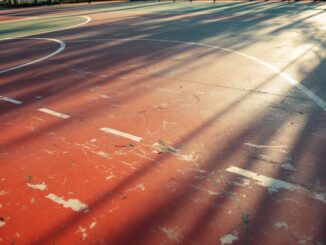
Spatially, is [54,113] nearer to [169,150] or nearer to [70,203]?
[169,150]

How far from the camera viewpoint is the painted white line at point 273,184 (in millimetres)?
3508

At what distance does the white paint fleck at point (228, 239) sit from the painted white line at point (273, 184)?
0.86 metres

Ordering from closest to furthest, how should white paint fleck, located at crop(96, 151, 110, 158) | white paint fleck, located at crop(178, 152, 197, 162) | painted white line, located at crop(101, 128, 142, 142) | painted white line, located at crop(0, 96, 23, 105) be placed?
white paint fleck, located at crop(178, 152, 197, 162) → white paint fleck, located at crop(96, 151, 110, 158) → painted white line, located at crop(101, 128, 142, 142) → painted white line, located at crop(0, 96, 23, 105)

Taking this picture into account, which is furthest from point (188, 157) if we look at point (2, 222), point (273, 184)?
point (2, 222)

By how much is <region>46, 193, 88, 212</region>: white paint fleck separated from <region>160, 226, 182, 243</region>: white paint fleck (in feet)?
2.95

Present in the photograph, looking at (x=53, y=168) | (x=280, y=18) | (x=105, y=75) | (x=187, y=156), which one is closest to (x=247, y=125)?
(x=187, y=156)

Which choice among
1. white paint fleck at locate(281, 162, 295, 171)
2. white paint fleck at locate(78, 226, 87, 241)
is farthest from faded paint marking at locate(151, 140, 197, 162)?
white paint fleck at locate(78, 226, 87, 241)

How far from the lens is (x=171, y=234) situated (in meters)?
3.07

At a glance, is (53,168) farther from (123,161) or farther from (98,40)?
(98,40)

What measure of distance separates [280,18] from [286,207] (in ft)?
56.2

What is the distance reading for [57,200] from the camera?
3.57 m

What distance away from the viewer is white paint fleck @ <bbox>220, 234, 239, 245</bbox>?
295cm

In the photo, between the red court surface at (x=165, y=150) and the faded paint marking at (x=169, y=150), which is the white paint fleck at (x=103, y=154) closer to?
the red court surface at (x=165, y=150)

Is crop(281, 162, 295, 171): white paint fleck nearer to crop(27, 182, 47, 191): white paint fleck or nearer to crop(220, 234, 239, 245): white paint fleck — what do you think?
crop(220, 234, 239, 245): white paint fleck
